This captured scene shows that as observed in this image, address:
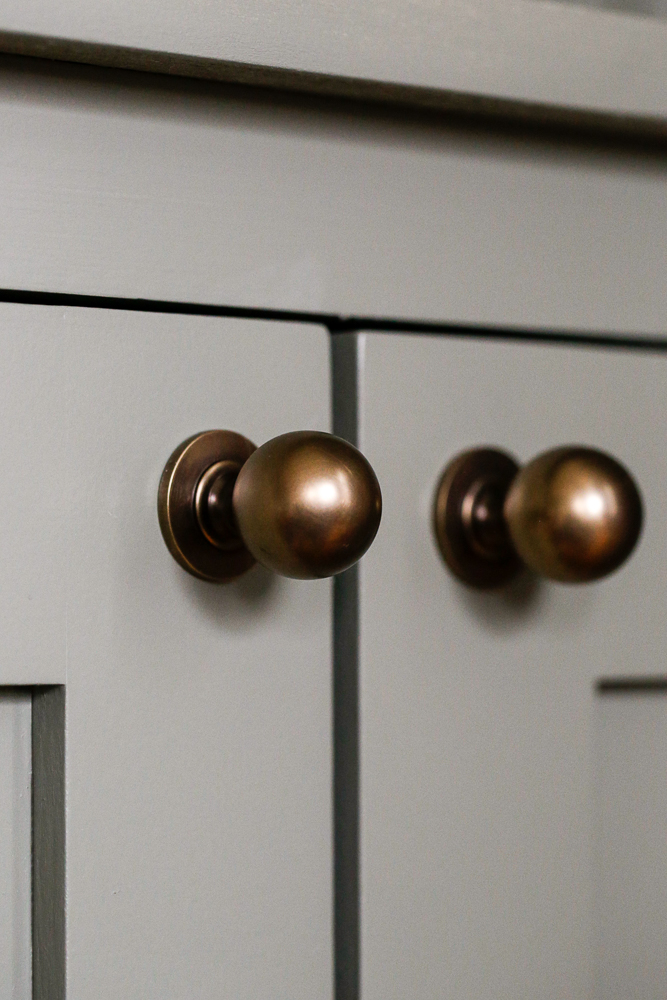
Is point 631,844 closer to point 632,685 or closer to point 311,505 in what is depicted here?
point 632,685

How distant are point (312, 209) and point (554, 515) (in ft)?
0.38

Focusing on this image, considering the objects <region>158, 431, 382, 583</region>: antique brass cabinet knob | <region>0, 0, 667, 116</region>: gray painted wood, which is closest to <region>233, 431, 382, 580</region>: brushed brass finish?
<region>158, 431, 382, 583</region>: antique brass cabinet knob

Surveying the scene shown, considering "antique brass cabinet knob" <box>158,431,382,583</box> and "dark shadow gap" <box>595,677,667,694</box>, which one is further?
"dark shadow gap" <box>595,677,667,694</box>

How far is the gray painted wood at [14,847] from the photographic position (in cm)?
30

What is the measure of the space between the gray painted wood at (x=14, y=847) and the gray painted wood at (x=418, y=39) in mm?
180

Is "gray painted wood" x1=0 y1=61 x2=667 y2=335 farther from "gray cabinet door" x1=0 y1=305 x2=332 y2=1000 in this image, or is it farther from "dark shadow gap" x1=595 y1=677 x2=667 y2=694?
"dark shadow gap" x1=595 y1=677 x2=667 y2=694

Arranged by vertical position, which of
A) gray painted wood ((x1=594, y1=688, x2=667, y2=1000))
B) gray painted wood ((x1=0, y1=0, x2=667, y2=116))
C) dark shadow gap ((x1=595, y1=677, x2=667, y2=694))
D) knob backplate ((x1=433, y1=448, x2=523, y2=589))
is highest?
gray painted wood ((x1=0, y1=0, x2=667, y2=116))

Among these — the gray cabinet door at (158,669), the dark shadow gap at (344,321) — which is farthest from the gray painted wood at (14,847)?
the dark shadow gap at (344,321)

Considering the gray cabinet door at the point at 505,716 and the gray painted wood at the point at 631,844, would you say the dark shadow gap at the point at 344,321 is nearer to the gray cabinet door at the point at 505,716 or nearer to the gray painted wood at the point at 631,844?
the gray cabinet door at the point at 505,716

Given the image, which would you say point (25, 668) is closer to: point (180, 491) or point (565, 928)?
point (180, 491)

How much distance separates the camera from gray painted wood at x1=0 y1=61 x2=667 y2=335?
290 mm

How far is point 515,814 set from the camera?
34cm

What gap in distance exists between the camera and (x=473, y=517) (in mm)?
335

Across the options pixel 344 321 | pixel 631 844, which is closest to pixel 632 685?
pixel 631 844
